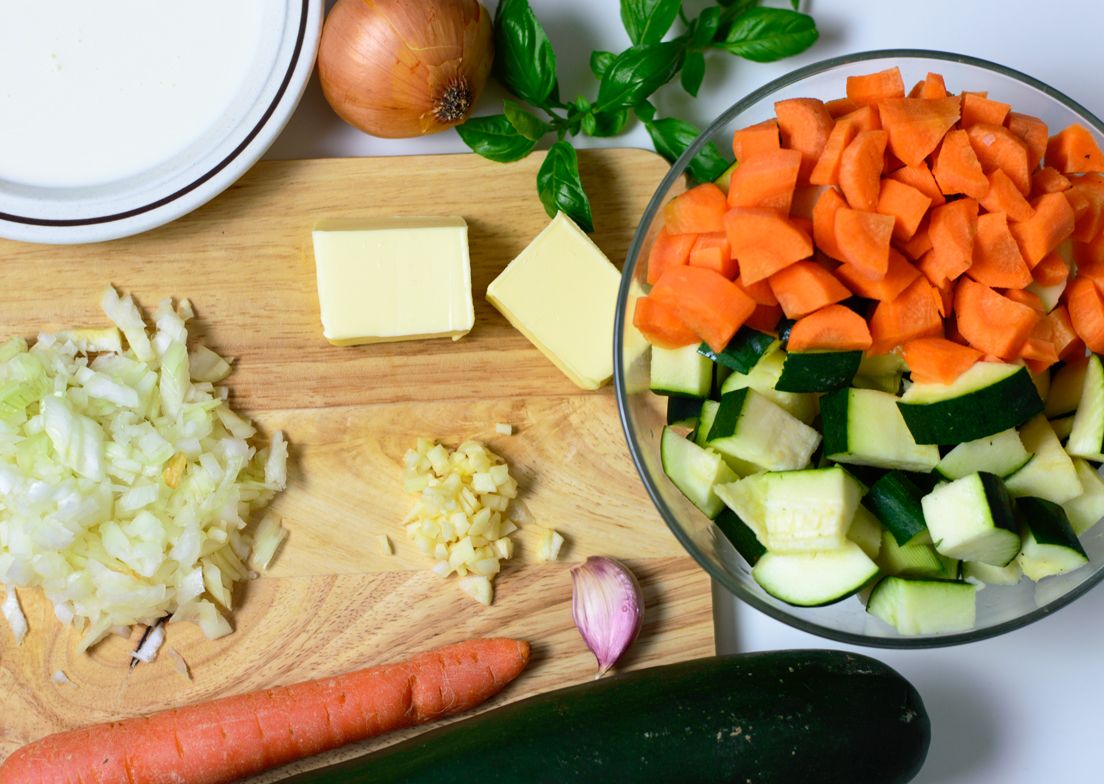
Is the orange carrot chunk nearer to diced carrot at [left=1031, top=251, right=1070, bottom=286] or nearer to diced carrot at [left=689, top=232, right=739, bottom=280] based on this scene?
diced carrot at [left=689, top=232, right=739, bottom=280]

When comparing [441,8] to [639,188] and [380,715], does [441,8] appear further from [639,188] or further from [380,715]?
[380,715]

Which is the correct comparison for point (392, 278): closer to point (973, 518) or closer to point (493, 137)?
point (493, 137)

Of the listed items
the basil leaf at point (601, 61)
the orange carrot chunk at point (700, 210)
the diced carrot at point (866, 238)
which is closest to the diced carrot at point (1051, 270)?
the diced carrot at point (866, 238)

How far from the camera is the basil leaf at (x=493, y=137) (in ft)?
5.26

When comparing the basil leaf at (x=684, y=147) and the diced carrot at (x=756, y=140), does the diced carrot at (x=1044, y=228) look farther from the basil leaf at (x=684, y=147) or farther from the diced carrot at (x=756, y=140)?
the basil leaf at (x=684, y=147)

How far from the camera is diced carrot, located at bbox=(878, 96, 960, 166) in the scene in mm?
1361

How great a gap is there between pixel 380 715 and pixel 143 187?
96 cm

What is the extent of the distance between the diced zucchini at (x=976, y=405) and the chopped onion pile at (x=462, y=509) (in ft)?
2.27

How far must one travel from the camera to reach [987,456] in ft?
4.57

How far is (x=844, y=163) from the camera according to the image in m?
1.35

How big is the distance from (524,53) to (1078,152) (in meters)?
0.87

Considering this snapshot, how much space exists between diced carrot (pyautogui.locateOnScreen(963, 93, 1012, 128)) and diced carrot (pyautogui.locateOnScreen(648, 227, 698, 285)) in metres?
0.44

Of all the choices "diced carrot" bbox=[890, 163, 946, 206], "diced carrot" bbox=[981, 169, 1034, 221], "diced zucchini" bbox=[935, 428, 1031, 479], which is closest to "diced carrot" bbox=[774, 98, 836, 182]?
"diced carrot" bbox=[890, 163, 946, 206]

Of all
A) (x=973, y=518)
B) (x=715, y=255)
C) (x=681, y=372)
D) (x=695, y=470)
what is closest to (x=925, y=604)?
(x=973, y=518)
